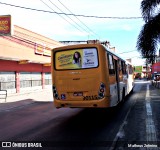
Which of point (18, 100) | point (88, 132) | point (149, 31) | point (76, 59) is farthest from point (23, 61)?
point (88, 132)

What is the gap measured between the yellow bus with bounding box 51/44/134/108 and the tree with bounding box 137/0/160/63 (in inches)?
174

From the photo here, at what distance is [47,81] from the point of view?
34719 mm

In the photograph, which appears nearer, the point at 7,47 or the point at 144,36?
the point at 144,36

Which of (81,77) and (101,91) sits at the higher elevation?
(81,77)

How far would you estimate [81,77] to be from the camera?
9.77 meters

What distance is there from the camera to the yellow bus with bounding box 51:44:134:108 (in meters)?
9.52

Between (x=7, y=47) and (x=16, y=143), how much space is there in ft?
57.2

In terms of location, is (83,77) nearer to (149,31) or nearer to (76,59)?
(76,59)

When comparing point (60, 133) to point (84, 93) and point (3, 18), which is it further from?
point (3, 18)

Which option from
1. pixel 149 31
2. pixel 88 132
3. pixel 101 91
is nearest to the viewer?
pixel 88 132

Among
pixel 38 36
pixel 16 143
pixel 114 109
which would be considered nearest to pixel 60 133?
pixel 16 143

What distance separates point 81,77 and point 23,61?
17.1 meters

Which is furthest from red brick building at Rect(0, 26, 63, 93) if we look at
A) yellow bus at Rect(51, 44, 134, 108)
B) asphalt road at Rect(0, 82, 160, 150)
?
asphalt road at Rect(0, 82, 160, 150)

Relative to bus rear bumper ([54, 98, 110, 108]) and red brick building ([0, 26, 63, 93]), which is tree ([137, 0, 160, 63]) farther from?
red brick building ([0, 26, 63, 93])
